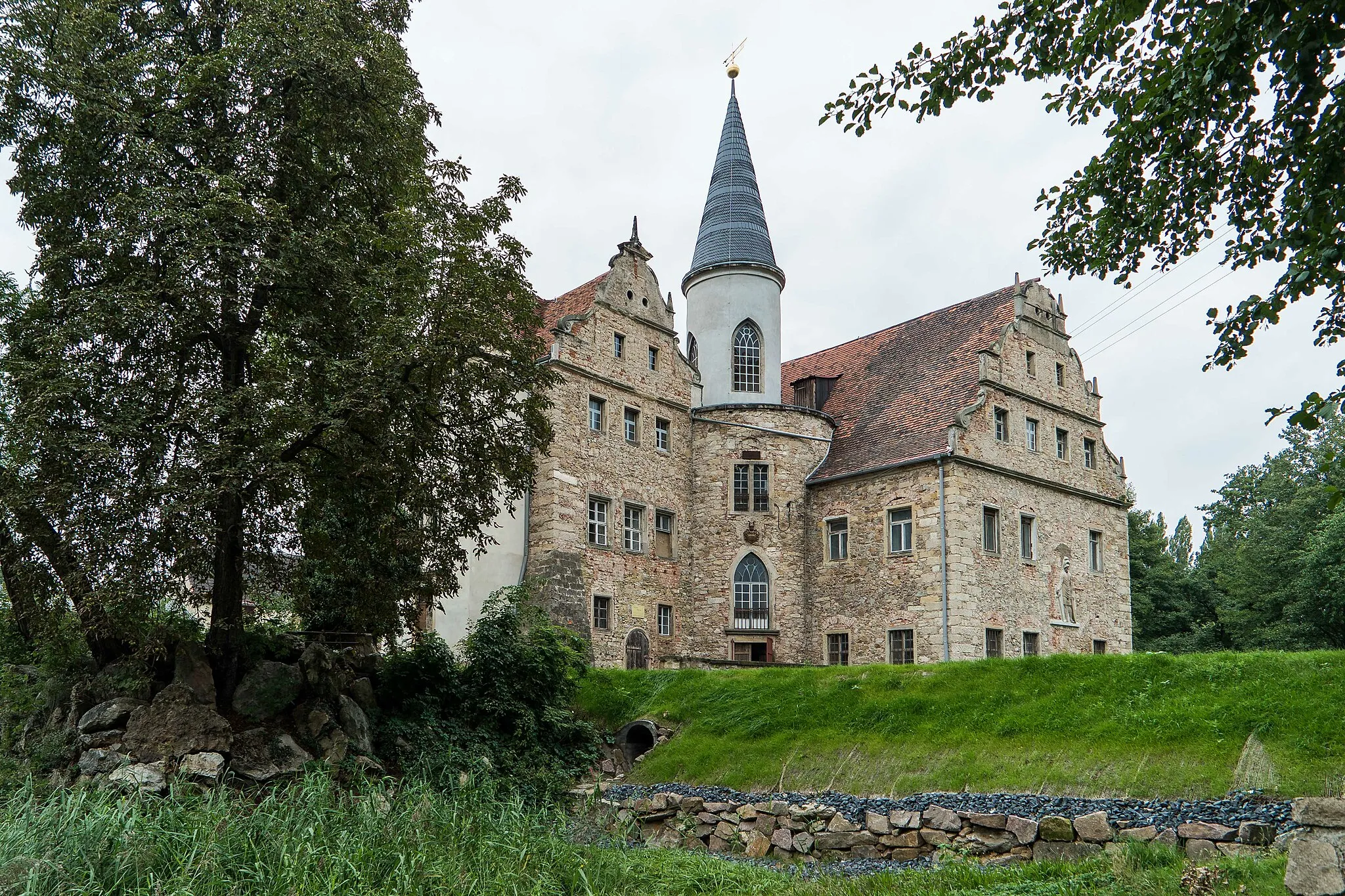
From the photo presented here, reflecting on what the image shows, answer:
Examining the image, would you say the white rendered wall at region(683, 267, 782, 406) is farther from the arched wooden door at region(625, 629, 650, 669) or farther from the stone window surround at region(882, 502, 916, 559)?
the arched wooden door at region(625, 629, 650, 669)

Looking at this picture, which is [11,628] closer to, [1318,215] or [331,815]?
[331,815]

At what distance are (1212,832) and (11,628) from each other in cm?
1627

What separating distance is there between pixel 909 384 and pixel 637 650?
1141 cm

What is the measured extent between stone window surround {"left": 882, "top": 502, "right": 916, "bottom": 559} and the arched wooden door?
6886 mm

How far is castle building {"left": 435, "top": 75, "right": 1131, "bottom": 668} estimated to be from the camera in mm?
26000

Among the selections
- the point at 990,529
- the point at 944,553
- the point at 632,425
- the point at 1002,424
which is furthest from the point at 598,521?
the point at 1002,424

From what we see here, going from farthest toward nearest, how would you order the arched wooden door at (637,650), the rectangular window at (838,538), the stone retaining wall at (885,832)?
the rectangular window at (838,538) → the arched wooden door at (637,650) → the stone retaining wall at (885,832)

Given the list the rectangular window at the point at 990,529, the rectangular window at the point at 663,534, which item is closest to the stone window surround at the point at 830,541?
the rectangular window at the point at 990,529

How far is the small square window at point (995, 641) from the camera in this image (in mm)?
26656

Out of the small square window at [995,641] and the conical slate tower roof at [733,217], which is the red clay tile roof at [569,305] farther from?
the small square window at [995,641]

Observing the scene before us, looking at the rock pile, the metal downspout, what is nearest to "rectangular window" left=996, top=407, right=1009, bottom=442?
the metal downspout

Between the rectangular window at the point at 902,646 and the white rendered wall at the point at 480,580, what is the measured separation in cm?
986

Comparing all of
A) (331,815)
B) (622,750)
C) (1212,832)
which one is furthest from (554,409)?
(1212,832)

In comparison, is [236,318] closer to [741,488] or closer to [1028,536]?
[741,488]
